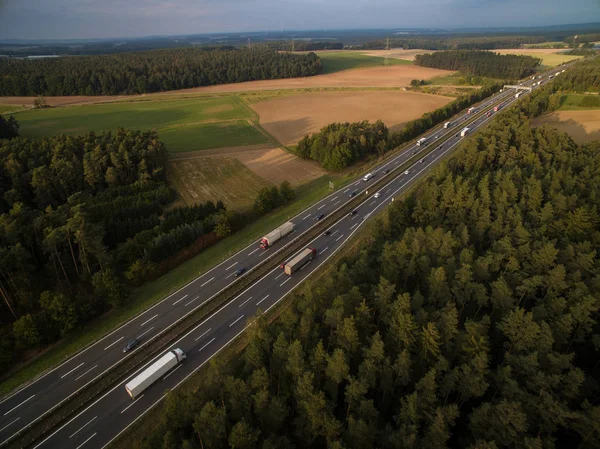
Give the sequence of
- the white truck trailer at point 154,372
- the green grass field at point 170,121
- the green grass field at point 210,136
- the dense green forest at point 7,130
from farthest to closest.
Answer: the green grass field at point 170,121 → the green grass field at point 210,136 → the dense green forest at point 7,130 → the white truck trailer at point 154,372

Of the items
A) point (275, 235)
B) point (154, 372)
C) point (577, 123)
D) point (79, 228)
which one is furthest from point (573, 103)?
point (79, 228)

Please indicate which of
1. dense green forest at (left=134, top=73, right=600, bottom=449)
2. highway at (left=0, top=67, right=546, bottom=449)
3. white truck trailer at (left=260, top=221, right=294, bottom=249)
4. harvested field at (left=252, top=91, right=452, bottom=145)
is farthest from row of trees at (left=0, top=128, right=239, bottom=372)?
harvested field at (left=252, top=91, right=452, bottom=145)

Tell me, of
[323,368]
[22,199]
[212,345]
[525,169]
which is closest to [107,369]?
[212,345]

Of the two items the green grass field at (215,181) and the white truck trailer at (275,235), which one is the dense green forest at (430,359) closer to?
the white truck trailer at (275,235)

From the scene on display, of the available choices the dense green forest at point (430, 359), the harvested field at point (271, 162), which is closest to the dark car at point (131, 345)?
the dense green forest at point (430, 359)

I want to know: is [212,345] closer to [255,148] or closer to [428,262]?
[428,262]

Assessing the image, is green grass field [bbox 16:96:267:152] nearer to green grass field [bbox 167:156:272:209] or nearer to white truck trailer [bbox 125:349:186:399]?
green grass field [bbox 167:156:272:209]

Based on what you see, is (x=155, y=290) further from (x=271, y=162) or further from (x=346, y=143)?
(x=346, y=143)

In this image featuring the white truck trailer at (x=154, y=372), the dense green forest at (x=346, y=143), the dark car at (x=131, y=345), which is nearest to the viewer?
the white truck trailer at (x=154, y=372)
